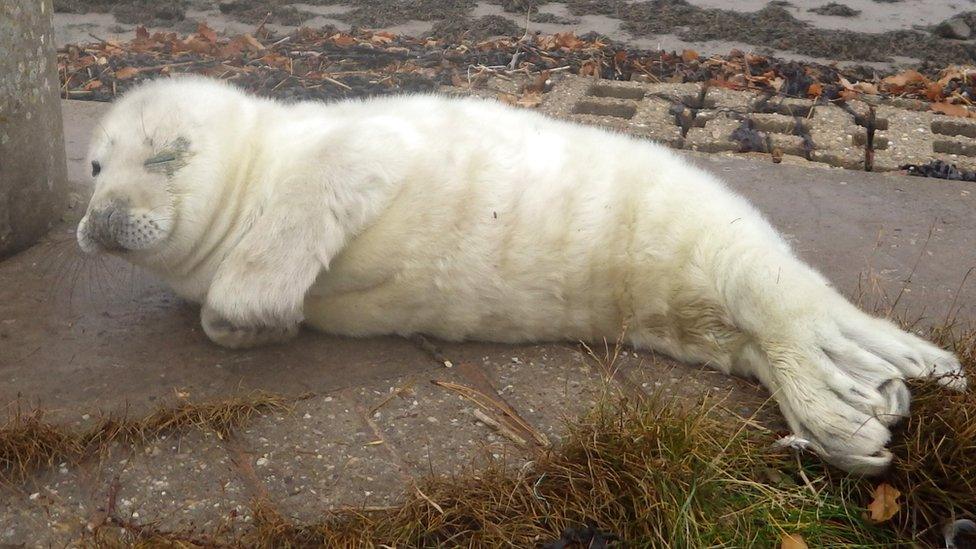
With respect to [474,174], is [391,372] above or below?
below

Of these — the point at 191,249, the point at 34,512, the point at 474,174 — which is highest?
the point at 474,174

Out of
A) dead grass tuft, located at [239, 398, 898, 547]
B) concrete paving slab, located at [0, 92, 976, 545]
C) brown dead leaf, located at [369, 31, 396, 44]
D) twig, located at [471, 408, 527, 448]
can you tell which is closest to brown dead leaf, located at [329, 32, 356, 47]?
brown dead leaf, located at [369, 31, 396, 44]

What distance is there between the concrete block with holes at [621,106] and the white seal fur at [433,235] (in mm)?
1792

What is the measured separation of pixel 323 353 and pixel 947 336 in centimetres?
192

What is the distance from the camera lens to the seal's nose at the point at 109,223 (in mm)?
3160

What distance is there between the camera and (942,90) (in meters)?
6.23

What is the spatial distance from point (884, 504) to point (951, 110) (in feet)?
12.8

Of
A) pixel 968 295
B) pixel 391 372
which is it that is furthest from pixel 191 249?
pixel 968 295

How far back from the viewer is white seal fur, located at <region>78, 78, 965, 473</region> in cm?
307

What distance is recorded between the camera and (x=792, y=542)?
7.79ft

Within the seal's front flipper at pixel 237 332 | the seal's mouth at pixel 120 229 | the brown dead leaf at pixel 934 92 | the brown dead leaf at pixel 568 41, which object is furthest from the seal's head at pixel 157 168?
the brown dead leaf at pixel 934 92

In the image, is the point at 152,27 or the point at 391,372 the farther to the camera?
the point at 152,27

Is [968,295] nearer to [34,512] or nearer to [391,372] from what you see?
[391,372]

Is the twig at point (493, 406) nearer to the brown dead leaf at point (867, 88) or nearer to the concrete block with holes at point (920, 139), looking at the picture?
the concrete block with holes at point (920, 139)
